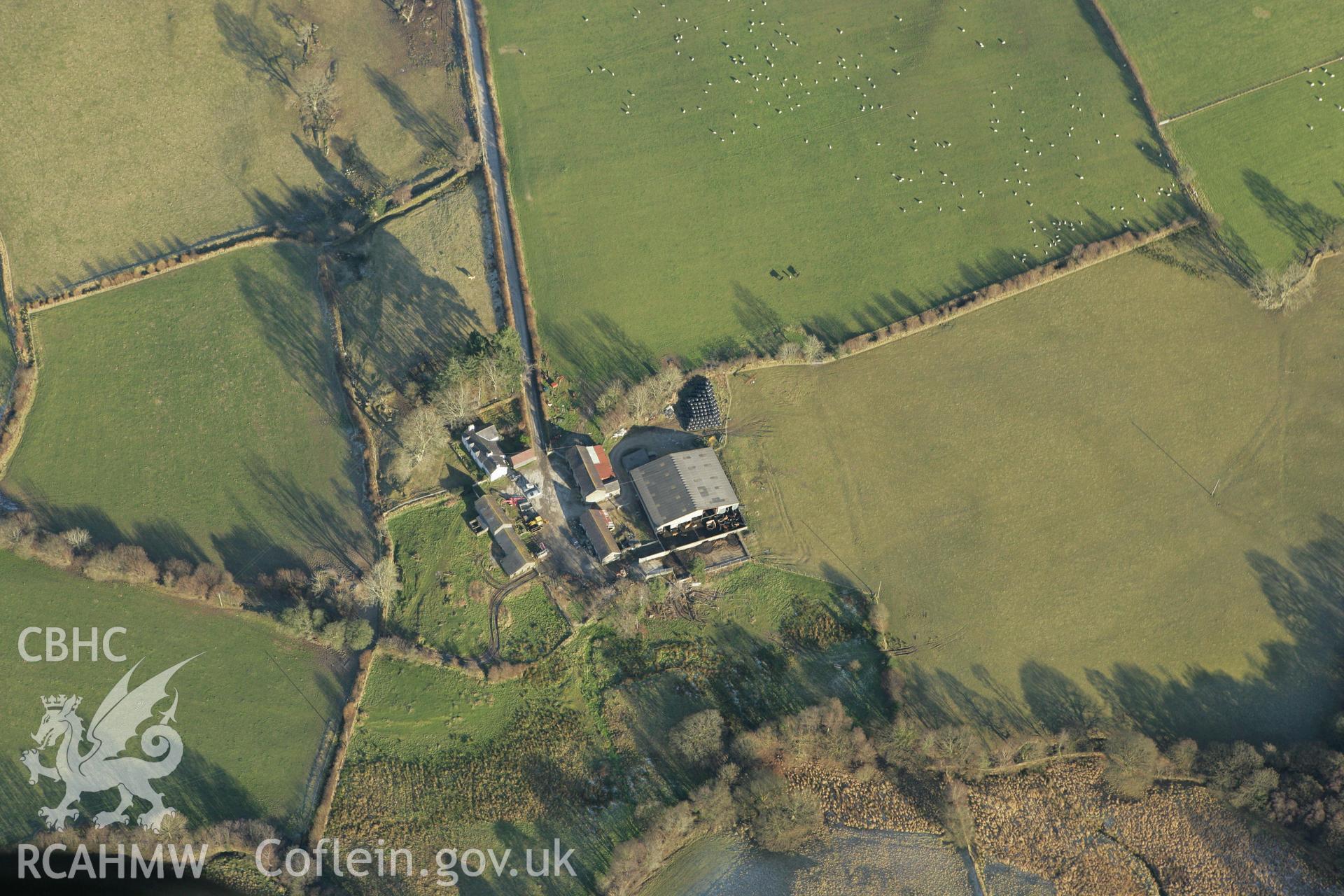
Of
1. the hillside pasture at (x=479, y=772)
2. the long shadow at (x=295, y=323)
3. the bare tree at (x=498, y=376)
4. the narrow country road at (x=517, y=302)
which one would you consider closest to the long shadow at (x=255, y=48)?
the narrow country road at (x=517, y=302)

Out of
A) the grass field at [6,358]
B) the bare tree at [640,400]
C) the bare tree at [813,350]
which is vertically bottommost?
the bare tree at [813,350]

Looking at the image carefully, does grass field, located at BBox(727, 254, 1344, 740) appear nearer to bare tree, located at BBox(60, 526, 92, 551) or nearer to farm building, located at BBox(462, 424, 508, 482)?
farm building, located at BBox(462, 424, 508, 482)

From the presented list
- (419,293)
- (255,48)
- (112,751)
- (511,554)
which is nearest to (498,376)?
(419,293)

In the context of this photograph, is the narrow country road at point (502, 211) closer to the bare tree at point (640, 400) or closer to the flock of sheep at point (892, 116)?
the bare tree at point (640, 400)

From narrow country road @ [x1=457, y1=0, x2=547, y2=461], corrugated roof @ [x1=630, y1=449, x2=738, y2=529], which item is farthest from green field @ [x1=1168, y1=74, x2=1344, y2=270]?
narrow country road @ [x1=457, y1=0, x2=547, y2=461]

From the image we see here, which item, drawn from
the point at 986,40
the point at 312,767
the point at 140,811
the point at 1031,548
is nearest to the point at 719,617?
the point at 1031,548

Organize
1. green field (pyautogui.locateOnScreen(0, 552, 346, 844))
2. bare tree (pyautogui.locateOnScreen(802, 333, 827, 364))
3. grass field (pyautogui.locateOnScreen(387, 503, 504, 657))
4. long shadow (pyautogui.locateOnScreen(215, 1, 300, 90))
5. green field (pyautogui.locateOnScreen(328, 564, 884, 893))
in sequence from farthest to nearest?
long shadow (pyautogui.locateOnScreen(215, 1, 300, 90)) < bare tree (pyautogui.locateOnScreen(802, 333, 827, 364)) < grass field (pyautogui.locateOnScreen(387, 503, 504, 657)) < green field (pyautogui.locateOnScreen(0, 552, 346, 844)) < green field (pyautogui.locateOnScreen(328, 564, 884, 893))
